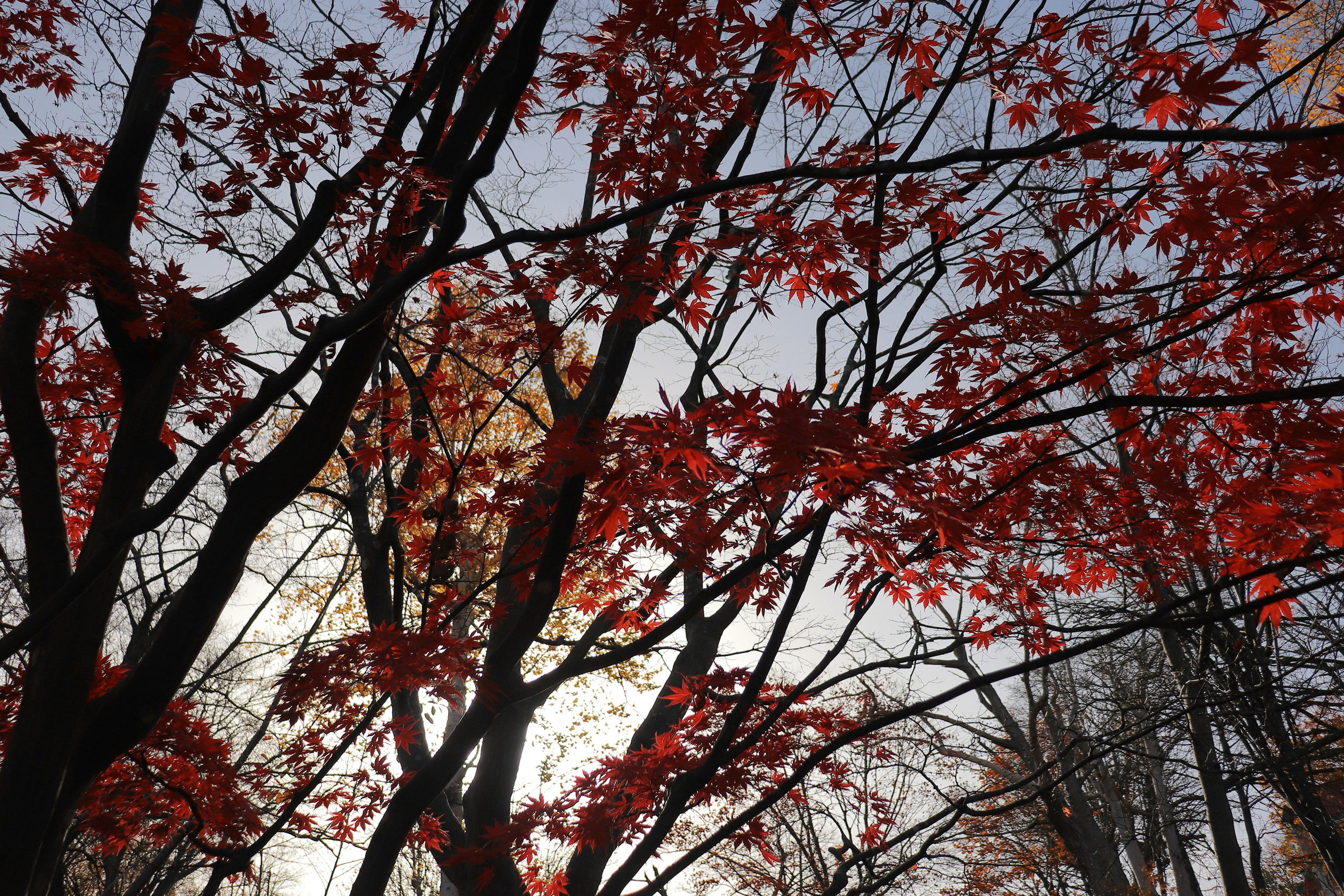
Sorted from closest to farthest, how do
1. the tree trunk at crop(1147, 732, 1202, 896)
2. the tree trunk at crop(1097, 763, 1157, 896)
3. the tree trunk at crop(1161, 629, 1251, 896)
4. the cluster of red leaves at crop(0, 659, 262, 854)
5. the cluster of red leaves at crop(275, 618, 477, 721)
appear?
the cluster of red leaves at crop(275, 618, 477, 721) < the cluster of red leaves at crop(0, 659, 262, 854) < the tree trunk at crop(1161, 629, 1251, 896) < the tree trunk at crop(1147, 732, 1202, 896) < the tree trunk at crop(1097, 763, 1157, 896)

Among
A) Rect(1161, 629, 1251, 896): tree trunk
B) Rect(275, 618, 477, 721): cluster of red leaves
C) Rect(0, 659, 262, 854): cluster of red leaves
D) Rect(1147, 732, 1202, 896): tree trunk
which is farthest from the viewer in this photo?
Rect(1147, 732, 1202, 896): tree trunk

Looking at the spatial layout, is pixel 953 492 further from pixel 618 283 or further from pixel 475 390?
pixel 475 390

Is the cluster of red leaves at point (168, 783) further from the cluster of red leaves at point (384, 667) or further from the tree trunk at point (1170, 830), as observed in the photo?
the tree trunk at point (1170, 830)

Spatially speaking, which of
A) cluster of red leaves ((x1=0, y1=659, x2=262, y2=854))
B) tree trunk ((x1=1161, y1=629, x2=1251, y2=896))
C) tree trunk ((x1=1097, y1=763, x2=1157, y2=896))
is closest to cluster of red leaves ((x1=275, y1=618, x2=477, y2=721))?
cluster of red leaves ((x1=0, y1=659, x2=262, y2=854))

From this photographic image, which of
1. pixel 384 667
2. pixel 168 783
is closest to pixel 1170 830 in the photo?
pixel 384 667

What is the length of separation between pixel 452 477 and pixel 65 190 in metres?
2.59

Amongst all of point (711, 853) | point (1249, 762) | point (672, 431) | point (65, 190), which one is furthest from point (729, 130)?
point (711, 853)

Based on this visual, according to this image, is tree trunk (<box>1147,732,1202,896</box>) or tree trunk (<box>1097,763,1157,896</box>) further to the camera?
tree trunk (<box>1097,763,1157,896</box>)

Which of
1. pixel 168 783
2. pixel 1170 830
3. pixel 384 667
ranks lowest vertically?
pixel 1170 830

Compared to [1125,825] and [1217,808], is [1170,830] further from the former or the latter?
[1217,808]

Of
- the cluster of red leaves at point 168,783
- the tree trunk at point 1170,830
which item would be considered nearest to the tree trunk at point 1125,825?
the tree trunk at point 1170,830

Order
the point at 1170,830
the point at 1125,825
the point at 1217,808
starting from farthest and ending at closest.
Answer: the point at 1125,825, the point at 1170,830, the point at 1217,808

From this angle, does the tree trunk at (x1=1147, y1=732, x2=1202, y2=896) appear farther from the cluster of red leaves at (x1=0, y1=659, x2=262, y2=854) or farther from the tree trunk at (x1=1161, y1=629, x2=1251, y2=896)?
the cluster of red leaves at (x1=0, y1=659, x2=262, y2=854)

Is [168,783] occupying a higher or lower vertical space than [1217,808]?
higher
